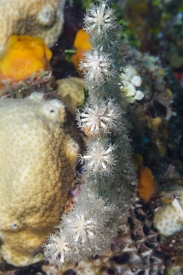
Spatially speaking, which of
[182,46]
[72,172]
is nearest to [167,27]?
[182,46]

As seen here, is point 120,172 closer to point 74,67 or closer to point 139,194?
point 139,194

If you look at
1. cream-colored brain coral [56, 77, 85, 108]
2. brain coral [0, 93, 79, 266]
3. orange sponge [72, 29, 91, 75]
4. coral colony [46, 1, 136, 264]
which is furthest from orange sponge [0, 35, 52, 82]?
coral colony [46, 1, 136, 264]

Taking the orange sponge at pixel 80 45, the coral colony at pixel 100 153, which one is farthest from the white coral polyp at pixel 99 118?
the orange sponge at pixel 80 45

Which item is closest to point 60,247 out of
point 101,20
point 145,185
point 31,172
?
point 31,172

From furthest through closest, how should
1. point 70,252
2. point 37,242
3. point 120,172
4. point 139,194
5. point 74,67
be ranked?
point 74,67 < point 139,194 < point 37,242 < point 120,172 < point 70,252

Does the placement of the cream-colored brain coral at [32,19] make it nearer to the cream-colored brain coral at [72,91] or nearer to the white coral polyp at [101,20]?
the cream-colored brain coral at [72,91]

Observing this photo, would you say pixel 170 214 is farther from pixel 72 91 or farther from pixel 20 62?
pixel 20 62
